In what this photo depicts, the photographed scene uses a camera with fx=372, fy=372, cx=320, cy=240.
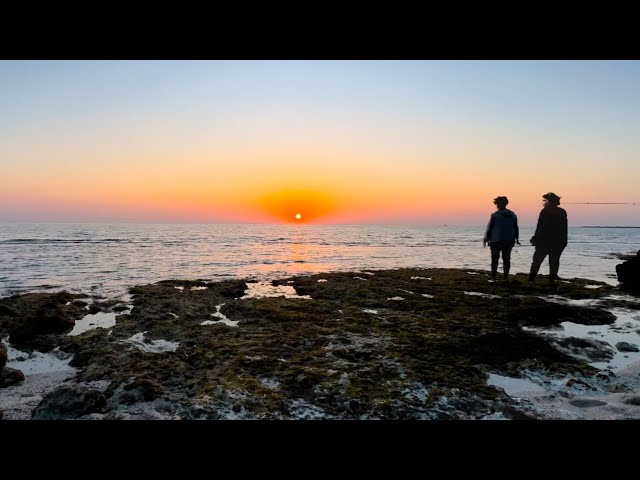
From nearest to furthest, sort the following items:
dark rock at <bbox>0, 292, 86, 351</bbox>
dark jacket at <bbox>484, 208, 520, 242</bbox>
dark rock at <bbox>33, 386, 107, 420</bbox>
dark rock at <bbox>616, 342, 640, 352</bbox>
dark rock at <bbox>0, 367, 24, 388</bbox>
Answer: dark rock at <bbox>33, 386, 107, 420</bbox>
dark rock at <bbox>0, 367, 24, 388</bbox>
dark rock at <bbox>616, 342, 640, 352</bbox>
dark rock at <bbox>0, 292, 86, 351</bbox>
dark jacket at <bbox>484, 208, 520, 242</bbox>

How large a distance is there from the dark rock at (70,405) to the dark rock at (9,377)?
1.23m

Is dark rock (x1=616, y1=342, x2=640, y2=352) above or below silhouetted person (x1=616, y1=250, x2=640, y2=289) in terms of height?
below

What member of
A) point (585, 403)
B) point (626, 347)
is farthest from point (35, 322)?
point (626, 347)

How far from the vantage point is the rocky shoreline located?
4.23m

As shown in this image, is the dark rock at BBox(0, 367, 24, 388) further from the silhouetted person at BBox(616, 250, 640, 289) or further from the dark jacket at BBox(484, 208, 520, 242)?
the silhouetted person at BBox(616, 250, 640, 289)

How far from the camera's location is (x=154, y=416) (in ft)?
13.1

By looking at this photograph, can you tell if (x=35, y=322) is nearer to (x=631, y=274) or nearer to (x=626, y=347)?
(x=626, y=347)

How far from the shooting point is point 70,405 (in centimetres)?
397

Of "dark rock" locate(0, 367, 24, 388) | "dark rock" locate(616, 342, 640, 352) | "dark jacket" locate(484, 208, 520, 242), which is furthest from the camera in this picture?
"dark jacket" locate(484, 208, 520, 242)

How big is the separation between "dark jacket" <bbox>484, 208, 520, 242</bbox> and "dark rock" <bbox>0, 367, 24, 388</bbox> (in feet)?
40.0

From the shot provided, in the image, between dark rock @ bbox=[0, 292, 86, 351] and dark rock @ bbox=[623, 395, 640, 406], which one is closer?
dark rock @ bbox=[623, 395, 640, 406]

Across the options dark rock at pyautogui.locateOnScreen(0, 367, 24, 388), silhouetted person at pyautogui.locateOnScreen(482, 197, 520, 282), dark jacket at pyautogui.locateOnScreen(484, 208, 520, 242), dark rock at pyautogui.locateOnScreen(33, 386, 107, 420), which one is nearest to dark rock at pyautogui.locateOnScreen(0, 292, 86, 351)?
dark rock at pyautogui.locateOnScreen(0, 367, 24, 388)
